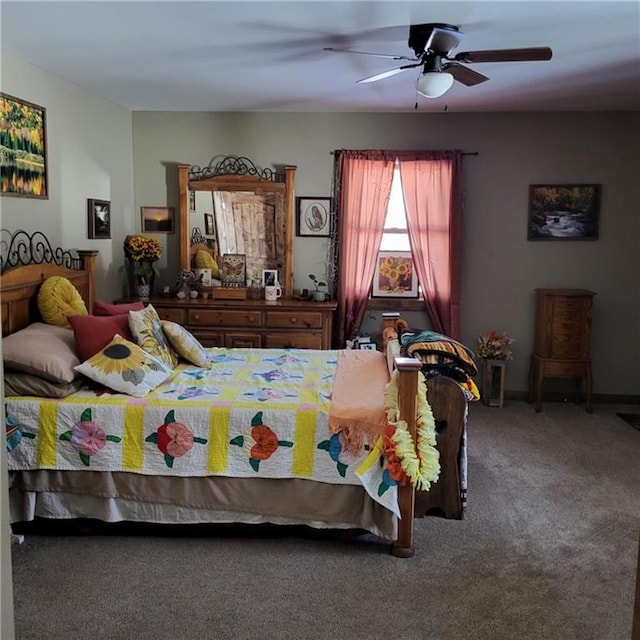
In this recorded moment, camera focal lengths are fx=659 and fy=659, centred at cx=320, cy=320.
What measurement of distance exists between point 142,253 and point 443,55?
10.0ft

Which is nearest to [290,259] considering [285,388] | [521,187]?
[521,187]

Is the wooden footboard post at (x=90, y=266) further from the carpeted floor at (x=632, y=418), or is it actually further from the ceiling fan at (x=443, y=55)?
the carpeted floor at (x=632, y=418)

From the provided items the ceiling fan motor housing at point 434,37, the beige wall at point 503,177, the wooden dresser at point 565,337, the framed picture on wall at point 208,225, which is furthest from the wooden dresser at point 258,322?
the ceiling fan motor housing at point 434,37

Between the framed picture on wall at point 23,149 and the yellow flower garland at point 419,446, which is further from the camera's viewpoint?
the framed picture on wall at point 23,149

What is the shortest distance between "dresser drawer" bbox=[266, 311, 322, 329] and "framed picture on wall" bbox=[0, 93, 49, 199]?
193cm

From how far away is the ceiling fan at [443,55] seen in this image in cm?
307

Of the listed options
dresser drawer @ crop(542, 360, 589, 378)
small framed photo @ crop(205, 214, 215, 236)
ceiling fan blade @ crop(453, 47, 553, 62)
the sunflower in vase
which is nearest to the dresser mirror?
small framed photo @ crop(205, 214, 215, 236)

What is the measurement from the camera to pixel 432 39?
10.4 ft

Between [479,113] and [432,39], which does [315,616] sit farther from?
[479,113]

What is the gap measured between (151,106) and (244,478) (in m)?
3.61

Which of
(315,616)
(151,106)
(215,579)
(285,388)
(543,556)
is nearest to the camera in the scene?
(315,616)

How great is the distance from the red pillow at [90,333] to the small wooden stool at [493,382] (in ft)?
10.7

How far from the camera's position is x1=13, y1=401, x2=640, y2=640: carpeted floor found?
250 cm

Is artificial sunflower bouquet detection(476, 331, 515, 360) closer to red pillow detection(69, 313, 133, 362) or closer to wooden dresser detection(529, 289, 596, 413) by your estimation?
wooden dresser detection(529, 289, 596, 413)
